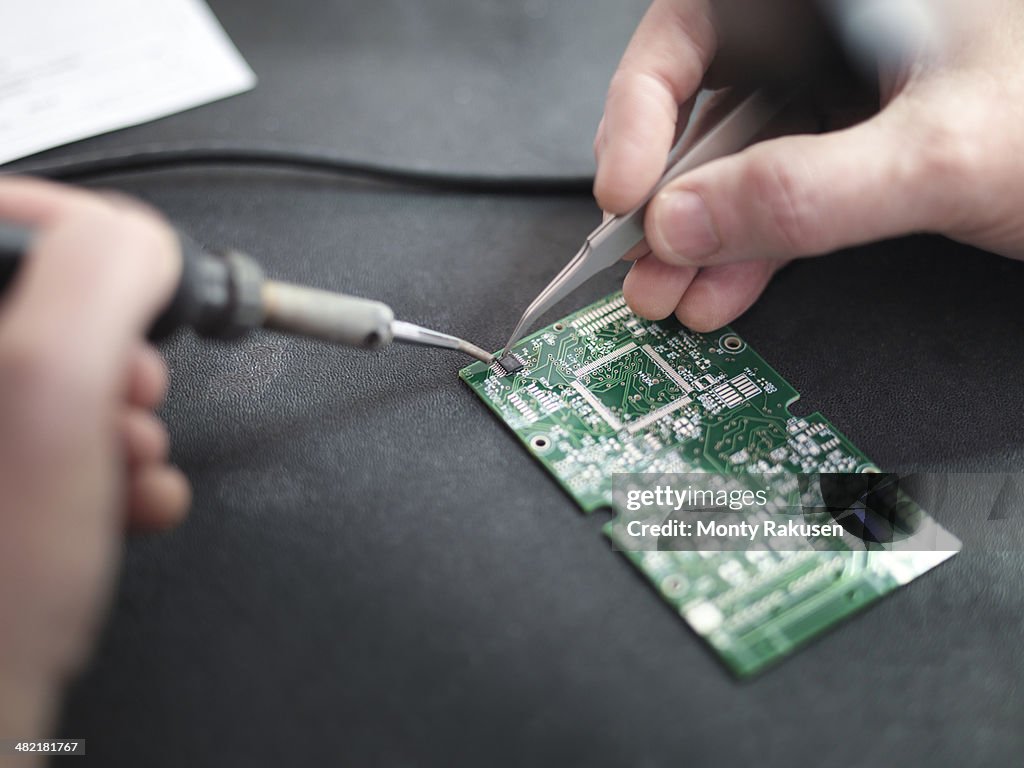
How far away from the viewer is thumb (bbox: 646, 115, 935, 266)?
1.04m

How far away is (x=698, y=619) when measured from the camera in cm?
97

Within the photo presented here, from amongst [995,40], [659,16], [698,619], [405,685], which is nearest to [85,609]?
[405,685]

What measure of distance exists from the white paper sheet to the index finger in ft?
2.54

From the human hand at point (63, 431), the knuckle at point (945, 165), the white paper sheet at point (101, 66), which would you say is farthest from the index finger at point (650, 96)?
the white paper sheet at point (101, 66)

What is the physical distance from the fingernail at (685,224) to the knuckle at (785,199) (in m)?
0.07

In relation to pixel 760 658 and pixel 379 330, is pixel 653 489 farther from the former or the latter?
pixel 379 330

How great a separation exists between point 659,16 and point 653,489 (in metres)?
0.74

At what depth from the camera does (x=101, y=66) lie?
166cm

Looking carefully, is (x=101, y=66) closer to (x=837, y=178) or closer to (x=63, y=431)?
(x=63, y=431)

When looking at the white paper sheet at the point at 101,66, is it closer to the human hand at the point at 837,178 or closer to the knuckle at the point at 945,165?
the human hand at the point at 837,178

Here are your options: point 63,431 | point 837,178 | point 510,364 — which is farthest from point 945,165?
point 63,431

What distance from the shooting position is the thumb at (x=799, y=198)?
3.41 ft

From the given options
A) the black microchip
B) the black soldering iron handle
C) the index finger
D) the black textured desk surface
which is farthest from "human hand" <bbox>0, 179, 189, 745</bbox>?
the index finger

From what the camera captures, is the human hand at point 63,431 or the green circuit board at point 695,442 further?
the green circuit board at point 695,442
